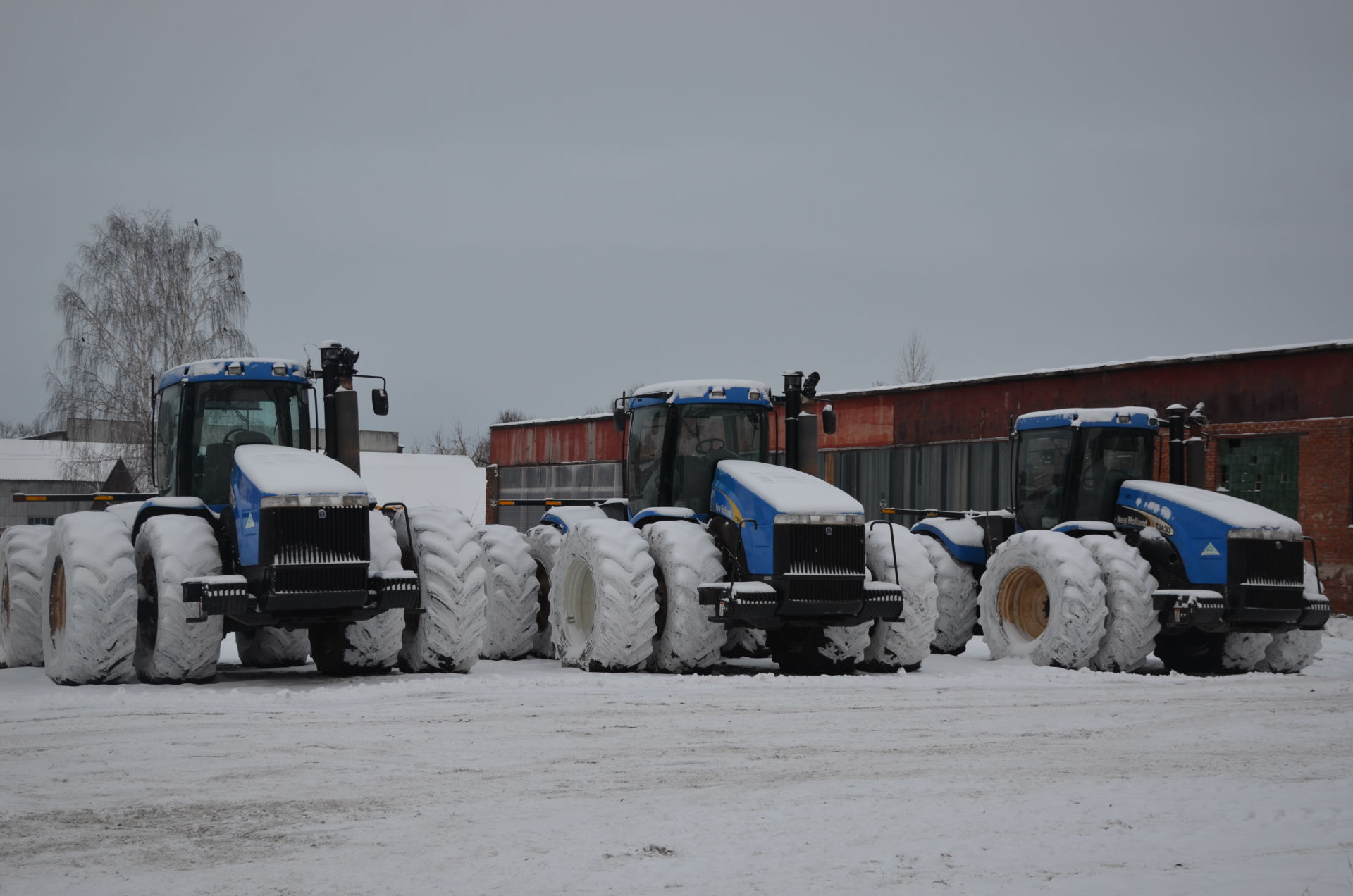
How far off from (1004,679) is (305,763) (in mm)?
7270

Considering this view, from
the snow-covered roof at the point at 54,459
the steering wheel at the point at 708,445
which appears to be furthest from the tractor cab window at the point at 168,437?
the snow-covered roof at the point at 54,459

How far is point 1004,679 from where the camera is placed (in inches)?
523

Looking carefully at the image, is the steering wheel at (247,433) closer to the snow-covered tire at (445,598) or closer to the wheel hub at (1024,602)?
the snow-covered tire at (445,598)

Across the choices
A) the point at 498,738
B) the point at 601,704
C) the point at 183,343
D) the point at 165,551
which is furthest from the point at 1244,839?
the point at 183,343

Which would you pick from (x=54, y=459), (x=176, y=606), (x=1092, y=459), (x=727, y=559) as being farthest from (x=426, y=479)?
(x=176, y=606)

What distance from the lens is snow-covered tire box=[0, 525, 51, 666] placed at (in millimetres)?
13930

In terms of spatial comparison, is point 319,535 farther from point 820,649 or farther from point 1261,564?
point 1261,564

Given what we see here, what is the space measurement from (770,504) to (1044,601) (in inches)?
159

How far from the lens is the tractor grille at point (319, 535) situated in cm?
1138

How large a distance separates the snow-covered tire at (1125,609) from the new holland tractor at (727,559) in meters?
1.89

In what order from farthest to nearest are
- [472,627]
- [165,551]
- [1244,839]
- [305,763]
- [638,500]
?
[638,500], [472,627], [165,551], [305,763], [1244,839]

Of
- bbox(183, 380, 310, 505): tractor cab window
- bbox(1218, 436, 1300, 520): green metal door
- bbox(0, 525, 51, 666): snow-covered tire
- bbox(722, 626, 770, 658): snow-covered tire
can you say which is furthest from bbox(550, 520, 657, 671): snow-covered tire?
bbox(1218, 436, 1300, 520): green metal door

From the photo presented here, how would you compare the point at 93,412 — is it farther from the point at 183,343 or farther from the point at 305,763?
the point at 305,763

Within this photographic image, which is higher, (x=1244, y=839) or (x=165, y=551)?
(x=165, y=551)
